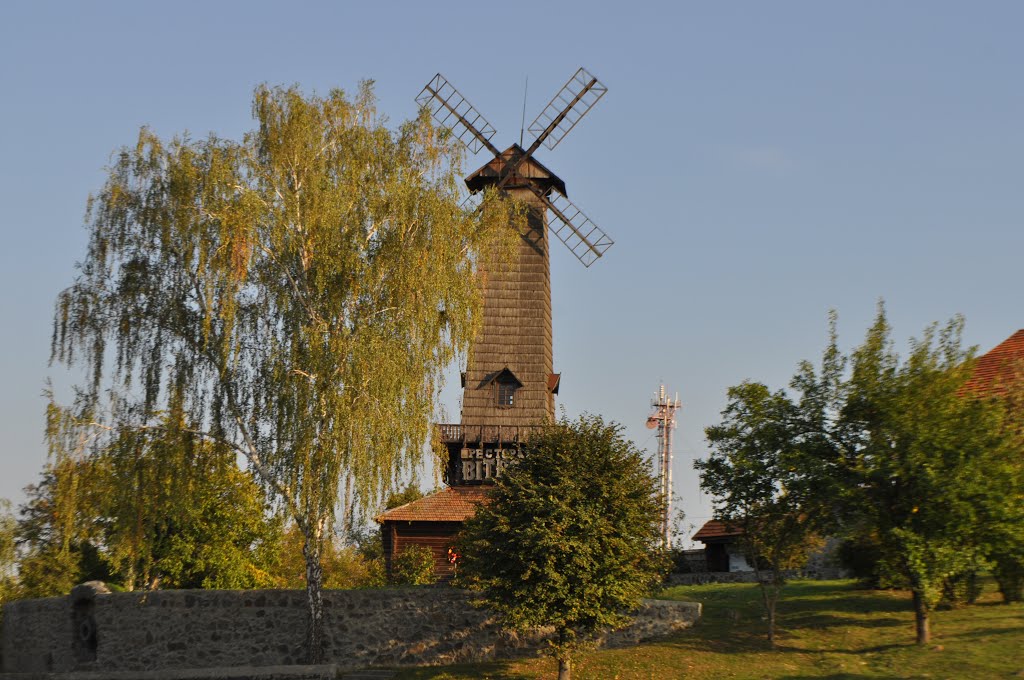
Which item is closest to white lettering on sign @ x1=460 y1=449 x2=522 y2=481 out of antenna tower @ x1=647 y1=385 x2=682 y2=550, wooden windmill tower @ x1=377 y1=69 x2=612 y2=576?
wooden windmill tower @ x1=377 y1=69 x2=612 y2=576

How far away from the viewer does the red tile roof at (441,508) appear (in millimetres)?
39312

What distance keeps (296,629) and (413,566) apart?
1147 cm

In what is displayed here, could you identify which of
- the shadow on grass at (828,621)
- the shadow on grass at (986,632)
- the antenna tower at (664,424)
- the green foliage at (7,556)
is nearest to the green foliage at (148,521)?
the green foliage at (7,556)

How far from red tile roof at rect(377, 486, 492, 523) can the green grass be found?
13.2m

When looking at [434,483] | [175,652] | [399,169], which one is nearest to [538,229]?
[399,169]

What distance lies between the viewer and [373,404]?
2402cm

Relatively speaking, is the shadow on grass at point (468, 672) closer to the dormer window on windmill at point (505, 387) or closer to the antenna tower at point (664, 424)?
the dormer window on windmill at point (505, 387)

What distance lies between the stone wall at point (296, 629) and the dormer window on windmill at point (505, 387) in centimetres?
1569

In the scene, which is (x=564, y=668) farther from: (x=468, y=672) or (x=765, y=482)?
(x=765, y=482)

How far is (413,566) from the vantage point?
37906mm

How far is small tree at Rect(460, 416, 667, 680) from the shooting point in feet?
76.1

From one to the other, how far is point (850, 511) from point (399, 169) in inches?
575

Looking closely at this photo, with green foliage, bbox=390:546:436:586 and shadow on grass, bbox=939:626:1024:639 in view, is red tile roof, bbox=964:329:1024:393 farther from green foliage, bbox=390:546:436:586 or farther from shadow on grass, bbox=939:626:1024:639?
green foliage, bbox=390:546:436:586

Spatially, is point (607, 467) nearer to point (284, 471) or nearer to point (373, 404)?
point (373, 404)
